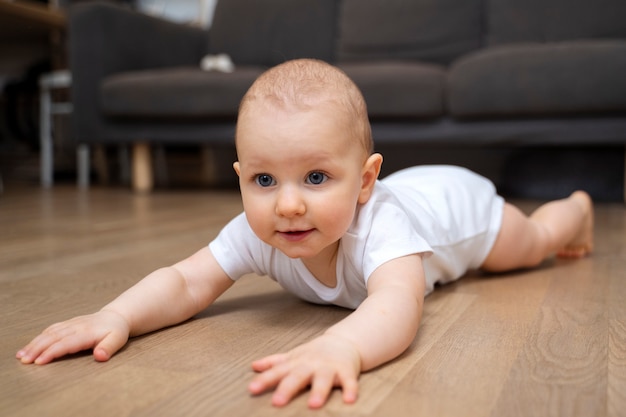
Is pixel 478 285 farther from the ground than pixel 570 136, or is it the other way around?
pixel 570 136

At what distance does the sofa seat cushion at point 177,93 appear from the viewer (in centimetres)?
220

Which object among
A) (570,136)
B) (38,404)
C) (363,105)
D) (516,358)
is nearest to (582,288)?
(516,358)

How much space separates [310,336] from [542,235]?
1.69 feet

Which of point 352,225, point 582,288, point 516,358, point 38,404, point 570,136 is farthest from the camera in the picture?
point 570,136

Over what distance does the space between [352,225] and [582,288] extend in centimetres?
41

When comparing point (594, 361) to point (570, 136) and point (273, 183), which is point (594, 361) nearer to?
point (273, 183)

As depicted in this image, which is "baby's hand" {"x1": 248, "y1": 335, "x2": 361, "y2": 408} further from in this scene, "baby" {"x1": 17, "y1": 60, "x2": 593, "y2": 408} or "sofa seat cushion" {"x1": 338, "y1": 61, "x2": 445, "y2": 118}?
"sofa seat cushion" {"x1": 338, "y1": 61, "x2": 445, "y2": 118}

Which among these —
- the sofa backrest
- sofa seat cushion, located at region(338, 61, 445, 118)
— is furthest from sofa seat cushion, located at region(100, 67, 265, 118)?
the sofa backrest

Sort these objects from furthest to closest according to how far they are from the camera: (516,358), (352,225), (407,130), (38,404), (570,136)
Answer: (407,130)
(570,136)
(352,225)
(516,358)
(38,404)

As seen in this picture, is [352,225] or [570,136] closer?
[352,225]

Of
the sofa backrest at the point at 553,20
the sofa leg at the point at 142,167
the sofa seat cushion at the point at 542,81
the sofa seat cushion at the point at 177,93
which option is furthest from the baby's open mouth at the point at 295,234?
the sofa leg at the point at 142,167

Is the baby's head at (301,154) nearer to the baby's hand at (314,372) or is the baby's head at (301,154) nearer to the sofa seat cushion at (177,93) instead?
the baby's hand at (314,372)

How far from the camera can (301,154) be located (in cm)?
58

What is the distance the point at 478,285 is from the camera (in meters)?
0.91
